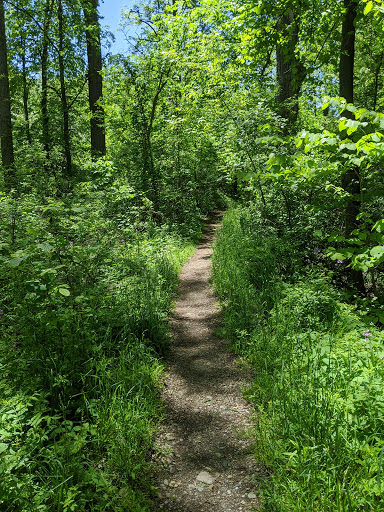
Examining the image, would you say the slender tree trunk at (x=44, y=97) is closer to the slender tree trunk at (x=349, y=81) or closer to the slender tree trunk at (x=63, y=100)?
the slender tree trunk at (x=63, y=100)

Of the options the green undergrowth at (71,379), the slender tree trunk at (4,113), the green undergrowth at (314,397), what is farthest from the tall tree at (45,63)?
the green undergrowth at (314,397)

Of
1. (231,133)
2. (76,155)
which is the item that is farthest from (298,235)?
(76,155)

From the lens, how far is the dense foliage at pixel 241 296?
7.11ft

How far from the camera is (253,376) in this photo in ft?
12.0

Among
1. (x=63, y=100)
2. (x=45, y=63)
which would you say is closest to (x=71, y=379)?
(x=63, y=100)

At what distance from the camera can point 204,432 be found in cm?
297

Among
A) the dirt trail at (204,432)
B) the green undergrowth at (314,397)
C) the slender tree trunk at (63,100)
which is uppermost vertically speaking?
the slender tree trunk at (63,100)

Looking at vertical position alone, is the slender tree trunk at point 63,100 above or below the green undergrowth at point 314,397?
above

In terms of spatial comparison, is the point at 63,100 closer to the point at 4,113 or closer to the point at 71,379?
the point at 4,113

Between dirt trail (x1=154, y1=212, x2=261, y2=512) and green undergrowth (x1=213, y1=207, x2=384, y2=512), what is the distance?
18 cm

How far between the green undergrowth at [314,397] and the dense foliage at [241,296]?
16 millimetres

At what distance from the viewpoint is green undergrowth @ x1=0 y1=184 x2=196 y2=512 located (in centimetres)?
207

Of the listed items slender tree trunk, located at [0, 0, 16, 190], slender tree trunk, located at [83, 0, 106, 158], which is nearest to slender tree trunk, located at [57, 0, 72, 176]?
slender tree trunk, located at [83, 0, 106, 158]

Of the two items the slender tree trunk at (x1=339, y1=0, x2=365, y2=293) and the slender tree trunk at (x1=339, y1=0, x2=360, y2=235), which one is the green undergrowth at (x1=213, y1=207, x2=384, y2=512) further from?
the slender tree trunk at (x1=339, y1=0, x2=360, y2=235)
